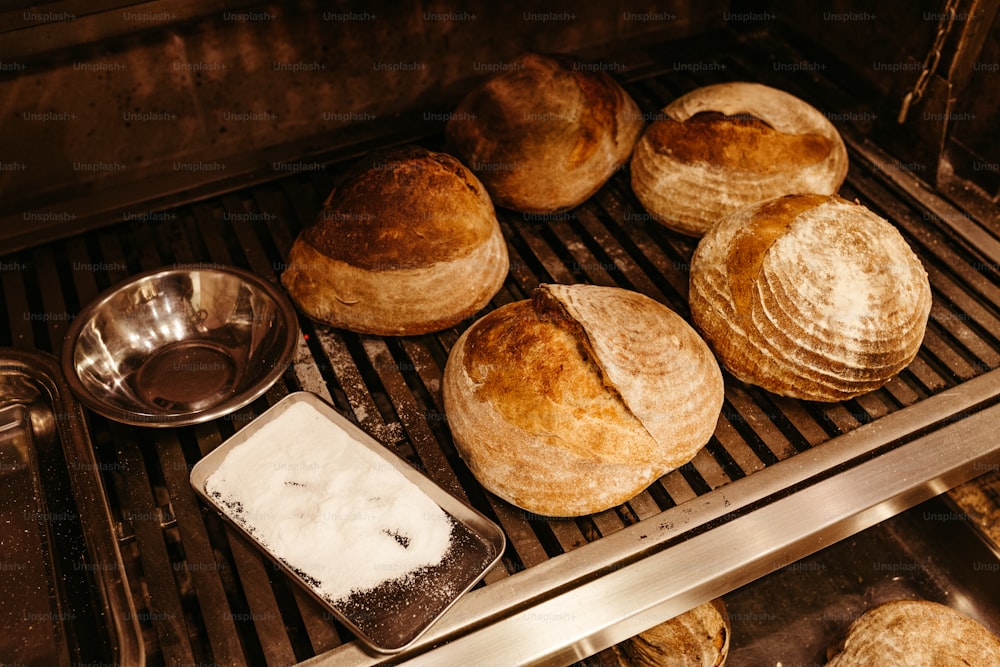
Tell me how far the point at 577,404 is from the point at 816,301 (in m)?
0.65

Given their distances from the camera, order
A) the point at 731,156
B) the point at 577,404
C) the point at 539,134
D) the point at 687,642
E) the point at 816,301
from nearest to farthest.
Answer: the point at 577,404, the point at 816,301, the point at 687,642, the point at 731,156, the point at 539,134

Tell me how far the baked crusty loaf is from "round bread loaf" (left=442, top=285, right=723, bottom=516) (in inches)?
18.5

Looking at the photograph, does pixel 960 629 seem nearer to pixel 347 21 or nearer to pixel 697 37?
pixel 697 37

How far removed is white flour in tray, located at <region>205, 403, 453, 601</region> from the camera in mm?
1657

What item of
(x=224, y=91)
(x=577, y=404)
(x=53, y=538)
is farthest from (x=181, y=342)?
(x=577, y=404)

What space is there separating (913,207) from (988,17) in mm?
571

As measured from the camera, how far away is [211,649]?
1.65 m

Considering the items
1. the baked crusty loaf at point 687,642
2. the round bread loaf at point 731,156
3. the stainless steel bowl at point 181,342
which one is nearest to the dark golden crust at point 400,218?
the stainless steel bowl at point 181,342

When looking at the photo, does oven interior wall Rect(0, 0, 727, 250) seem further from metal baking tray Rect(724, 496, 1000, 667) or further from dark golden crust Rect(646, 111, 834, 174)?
metal baking tray Rect(724, 496, 1000, 667)

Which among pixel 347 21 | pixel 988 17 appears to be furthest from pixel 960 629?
pixel 347 21

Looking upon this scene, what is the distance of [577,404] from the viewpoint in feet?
5.74

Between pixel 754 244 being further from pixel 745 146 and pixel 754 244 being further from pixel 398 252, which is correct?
pixel 398 252

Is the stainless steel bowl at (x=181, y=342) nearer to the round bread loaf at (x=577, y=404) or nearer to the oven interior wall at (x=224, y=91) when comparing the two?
the oven interior wall at (x=224, y=91)

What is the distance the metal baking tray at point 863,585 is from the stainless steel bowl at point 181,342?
1529 mm
